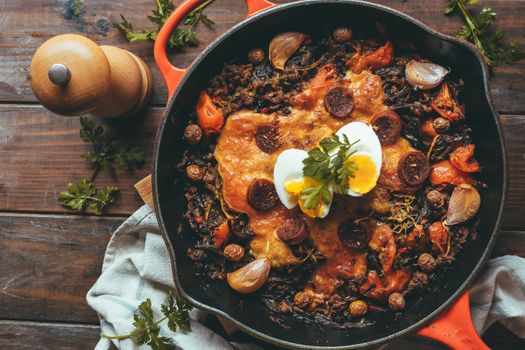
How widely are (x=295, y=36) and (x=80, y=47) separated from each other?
128 centimetres

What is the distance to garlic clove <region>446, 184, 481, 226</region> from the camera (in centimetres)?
324

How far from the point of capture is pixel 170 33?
3084 mm

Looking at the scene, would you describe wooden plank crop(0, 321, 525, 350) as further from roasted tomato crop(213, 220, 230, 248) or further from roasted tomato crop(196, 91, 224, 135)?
roasted tomato crop(196, 91, 224, 135)

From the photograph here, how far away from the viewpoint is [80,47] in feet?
9.85

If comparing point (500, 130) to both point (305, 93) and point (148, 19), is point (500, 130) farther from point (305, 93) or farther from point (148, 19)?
point (148, 19)

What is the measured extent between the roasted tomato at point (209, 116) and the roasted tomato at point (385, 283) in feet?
4.26

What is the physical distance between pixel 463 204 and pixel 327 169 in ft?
2.95

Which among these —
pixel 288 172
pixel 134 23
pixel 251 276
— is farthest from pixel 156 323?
pixel 134 23

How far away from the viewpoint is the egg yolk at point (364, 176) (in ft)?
10.3

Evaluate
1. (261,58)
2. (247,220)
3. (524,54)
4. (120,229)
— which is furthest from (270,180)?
(524,54)

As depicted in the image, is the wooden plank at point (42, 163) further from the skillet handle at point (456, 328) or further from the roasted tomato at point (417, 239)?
the skillet handle at point (456, 328)

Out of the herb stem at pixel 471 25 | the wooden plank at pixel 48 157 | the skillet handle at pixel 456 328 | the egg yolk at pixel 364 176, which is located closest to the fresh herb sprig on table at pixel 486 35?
the herb stem at pixel 471 25

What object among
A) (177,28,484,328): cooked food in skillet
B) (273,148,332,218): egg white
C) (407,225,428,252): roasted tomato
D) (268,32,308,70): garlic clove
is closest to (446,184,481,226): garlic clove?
(177,28,484,328): cooked food in skillet

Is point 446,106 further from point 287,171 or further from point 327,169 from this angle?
point 287,171
